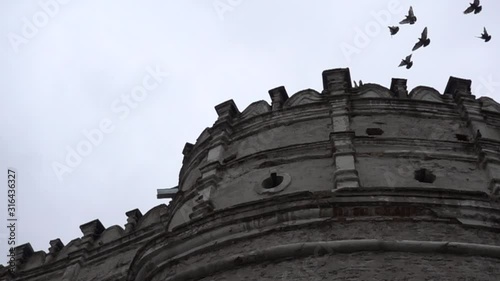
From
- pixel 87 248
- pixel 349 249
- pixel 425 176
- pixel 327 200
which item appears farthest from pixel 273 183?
pixel 87 248

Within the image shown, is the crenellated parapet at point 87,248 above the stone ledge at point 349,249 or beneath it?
above

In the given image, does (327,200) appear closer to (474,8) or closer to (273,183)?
(273,183)

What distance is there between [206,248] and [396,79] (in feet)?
23.5

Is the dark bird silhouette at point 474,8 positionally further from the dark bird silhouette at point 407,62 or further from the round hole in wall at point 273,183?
the round hole in wall at point 273,183

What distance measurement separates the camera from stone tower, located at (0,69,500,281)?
9703 mm

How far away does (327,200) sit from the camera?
10.5 m

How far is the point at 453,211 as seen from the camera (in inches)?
405

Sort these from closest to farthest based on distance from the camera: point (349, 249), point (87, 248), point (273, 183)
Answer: point (349, 249), point (273, 183), point (87, 248)

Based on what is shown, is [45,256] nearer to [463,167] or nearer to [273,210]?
[273,210]

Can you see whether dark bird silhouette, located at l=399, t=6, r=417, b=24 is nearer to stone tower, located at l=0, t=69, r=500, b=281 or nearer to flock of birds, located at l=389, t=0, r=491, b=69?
flock of birds, located at l=389, t=0, r=491, b=69

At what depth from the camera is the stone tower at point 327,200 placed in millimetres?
9703

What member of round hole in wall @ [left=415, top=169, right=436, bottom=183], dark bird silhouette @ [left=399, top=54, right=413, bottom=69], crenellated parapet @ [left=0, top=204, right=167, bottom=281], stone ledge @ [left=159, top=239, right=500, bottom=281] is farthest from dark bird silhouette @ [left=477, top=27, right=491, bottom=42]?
crenellated parapet @ [left=0, top=204, right=167, bottom=281]

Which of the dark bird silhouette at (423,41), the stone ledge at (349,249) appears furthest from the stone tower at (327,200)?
the dark bird silhouette at (423,41)

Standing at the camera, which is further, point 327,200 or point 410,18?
point 410,18
